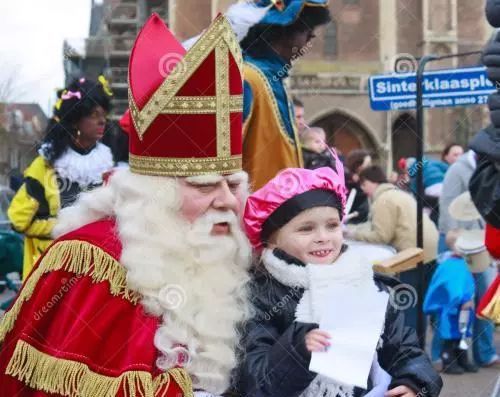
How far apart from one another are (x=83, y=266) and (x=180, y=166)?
16.6 inches

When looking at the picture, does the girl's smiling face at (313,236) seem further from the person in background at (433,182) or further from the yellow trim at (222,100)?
the person in background at (433,182)

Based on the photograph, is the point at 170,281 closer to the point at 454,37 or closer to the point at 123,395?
the point at 123,395

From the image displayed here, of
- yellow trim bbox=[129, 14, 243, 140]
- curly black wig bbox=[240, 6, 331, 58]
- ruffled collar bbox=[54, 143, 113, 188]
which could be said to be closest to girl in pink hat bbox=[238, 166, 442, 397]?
yellow trim bbox=[129, 14, 243, 140]

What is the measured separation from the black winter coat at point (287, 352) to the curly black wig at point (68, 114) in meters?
2.86

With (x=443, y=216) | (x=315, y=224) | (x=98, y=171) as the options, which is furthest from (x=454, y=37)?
(x=315, y=224)

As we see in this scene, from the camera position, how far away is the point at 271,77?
14.1ft

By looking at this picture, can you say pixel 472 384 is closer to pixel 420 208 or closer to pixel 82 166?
pixel 420 208

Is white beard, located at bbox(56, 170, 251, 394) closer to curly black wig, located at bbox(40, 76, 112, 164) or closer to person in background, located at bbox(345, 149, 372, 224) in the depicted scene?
curly black wig, located at bbox(40, 76, 112, 164)

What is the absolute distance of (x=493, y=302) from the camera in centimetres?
345

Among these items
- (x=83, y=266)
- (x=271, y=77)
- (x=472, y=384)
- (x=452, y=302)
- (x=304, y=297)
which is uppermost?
(x=271, y=77)

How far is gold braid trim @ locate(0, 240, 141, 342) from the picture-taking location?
2686 millimetres

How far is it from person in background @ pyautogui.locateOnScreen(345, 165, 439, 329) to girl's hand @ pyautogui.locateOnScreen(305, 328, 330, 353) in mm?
4029

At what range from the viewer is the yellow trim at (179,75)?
9.00 ft

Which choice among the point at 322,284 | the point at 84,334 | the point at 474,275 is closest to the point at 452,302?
the point at 474,275
